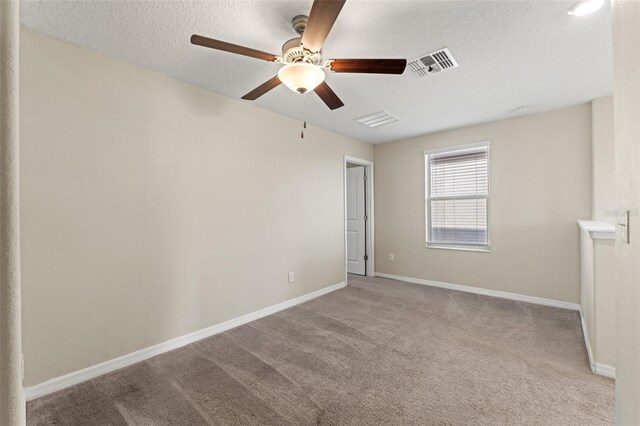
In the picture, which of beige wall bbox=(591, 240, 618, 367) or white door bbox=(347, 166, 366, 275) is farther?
white door bbox=(347, 166, 366, 275)

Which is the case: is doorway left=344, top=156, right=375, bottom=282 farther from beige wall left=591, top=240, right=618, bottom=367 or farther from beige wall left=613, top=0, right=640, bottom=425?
beige wall left=613, top=0, right=640, bottom=425

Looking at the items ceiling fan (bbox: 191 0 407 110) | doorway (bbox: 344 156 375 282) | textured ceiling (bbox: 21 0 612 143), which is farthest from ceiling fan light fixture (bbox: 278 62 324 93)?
doorway (bbox: 344 156 375 282)

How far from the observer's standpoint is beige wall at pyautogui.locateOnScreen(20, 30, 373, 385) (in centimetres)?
196

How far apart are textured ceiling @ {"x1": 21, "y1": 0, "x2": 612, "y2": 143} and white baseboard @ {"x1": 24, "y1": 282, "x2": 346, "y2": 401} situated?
2.43m

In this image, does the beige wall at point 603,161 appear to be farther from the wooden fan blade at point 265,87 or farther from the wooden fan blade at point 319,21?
the wooden fan blade at point 265,87

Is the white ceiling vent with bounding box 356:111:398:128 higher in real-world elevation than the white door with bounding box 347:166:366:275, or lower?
higher

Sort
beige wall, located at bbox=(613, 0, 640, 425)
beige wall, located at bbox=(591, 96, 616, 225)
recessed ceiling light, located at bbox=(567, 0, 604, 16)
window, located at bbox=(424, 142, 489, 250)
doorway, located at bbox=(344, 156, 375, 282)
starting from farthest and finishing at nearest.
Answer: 1. doorway, located at bbox=(344, 156, 375, 282)
2. window, located at bbox=(424, 142, 489, 250)
3. beige wall, located at bbox=(591, 96, 616, 225)
4. recessed ceiling light, located at bbox=(567, 0, 604, 16)
5. beige wall, located at bbox=(613, 0, 640, 425)

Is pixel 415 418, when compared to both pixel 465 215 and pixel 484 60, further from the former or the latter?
pixel 465 215

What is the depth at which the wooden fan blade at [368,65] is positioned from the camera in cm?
172

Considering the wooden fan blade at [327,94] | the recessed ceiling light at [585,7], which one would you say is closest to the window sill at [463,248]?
the recessed ceiling light at [585,7]

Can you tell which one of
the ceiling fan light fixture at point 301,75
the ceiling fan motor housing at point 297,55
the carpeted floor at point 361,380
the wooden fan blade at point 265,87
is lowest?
the carpeted floor at point 361,380

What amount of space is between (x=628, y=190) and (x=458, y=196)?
361 cm

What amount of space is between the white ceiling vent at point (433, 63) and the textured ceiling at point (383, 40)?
7 centimetres

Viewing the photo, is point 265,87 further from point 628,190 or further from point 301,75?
point 628,190
